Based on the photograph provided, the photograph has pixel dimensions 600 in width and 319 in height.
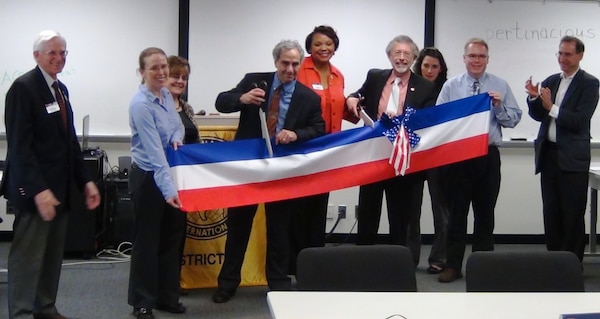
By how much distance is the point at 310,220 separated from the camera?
4.82 metres

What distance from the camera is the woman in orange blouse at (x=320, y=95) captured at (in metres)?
4.68

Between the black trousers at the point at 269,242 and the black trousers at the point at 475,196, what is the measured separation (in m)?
1.21

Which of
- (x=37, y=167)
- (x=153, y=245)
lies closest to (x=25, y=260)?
(x=37, y=167)

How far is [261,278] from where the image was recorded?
5.07 meters

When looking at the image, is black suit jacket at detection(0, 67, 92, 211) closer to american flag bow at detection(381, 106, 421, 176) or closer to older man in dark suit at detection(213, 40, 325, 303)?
older man in dark suit at detection(213, 40, 325, 303)

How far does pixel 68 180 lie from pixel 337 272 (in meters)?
1.86

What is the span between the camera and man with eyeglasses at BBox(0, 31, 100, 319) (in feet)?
12.2

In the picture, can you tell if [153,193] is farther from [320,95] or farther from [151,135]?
[320,95]

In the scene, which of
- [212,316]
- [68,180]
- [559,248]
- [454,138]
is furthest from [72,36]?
[559,248]

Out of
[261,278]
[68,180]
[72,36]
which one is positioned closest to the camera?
[68,180]

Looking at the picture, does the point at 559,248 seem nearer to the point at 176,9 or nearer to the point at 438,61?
the point at 438,61

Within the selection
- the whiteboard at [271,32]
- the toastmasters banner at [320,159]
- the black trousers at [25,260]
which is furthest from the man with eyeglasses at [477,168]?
the black trousers at [25,260]

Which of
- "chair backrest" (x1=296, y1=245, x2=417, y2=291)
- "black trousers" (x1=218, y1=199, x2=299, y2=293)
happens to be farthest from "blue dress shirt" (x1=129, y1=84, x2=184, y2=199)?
"chair backrest" (x1=296, y1=245, x2=417, y2=291)

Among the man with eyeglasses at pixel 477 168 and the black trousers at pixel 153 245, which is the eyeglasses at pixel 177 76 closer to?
the black trousers at pixel 153 245
